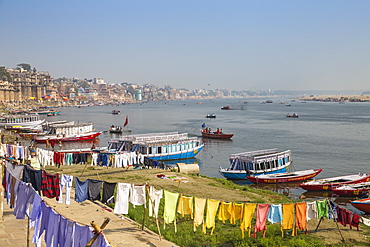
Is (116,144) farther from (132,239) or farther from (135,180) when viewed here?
(132,239)

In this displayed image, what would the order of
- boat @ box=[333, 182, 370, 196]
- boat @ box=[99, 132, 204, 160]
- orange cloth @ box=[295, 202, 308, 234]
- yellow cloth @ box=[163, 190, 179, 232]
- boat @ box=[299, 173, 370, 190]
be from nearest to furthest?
yellow cloth @ box=[163, 190, 179, 232]
orange cloth @ box=[295, 202, 308, 234]
boat @ box=[333, 182, 370, 196]
boat @ box=[299, 173, 370, 190]
boat @ box=[99, 132, 204, 160]

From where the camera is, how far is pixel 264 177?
2814 cm

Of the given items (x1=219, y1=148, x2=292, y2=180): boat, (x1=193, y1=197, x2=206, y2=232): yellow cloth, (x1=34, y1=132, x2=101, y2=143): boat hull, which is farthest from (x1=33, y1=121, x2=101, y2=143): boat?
(x1=193, y1=197, x2=206, y2=232): yellow cloth

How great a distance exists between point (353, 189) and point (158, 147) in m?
19.3

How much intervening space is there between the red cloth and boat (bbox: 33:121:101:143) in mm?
40684

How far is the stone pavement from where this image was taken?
36.0ft

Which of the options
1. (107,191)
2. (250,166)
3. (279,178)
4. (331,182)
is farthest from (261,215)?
(250,166)

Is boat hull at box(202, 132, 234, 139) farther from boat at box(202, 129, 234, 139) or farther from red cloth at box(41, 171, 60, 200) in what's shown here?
red cloth at box(41, 171, 60, 200)

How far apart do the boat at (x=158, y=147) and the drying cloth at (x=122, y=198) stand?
23466mm

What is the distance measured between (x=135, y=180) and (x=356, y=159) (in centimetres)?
2889

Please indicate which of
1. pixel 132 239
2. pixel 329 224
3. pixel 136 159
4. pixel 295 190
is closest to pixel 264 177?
pixel 295 190

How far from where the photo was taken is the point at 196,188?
20969 millimetres

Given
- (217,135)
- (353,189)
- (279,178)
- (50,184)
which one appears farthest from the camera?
(217,135)

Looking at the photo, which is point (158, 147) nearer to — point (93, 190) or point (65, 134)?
point (65, 134)
